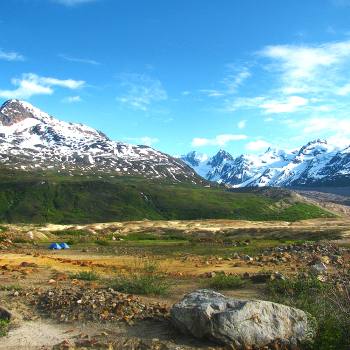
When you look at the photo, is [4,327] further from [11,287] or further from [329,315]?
[329,315]

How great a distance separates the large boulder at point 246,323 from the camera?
631 inches

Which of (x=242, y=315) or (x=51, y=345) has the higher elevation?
(x=242, y=315)

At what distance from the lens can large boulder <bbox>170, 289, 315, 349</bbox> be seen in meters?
16.0

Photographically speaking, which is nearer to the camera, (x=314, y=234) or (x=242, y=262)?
(x=242, y=262)

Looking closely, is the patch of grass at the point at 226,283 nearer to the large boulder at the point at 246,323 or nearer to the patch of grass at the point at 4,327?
the large boulder at the point at 246,323

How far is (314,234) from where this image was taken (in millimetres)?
99562

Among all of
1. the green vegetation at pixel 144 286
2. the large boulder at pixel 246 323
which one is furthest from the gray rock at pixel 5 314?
the large boulder at pixel 246 323

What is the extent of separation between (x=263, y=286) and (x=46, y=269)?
55.6 ft

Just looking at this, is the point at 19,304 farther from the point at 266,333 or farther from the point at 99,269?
the point at 99,269

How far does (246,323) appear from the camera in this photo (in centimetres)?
1620

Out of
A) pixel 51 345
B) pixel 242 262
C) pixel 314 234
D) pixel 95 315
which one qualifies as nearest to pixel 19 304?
pixel 95 315

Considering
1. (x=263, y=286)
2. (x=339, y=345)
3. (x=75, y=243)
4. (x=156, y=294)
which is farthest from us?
(x=75, y=243)

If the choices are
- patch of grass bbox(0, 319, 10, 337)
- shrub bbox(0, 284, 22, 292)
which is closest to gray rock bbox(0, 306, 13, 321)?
patch of grass bbox(0, 319, 10, 337)

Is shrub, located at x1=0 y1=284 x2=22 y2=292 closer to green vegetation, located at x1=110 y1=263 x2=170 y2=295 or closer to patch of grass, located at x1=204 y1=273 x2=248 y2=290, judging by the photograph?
green vegetation, located at x1=110 y1=263 x2=170 y2=295
